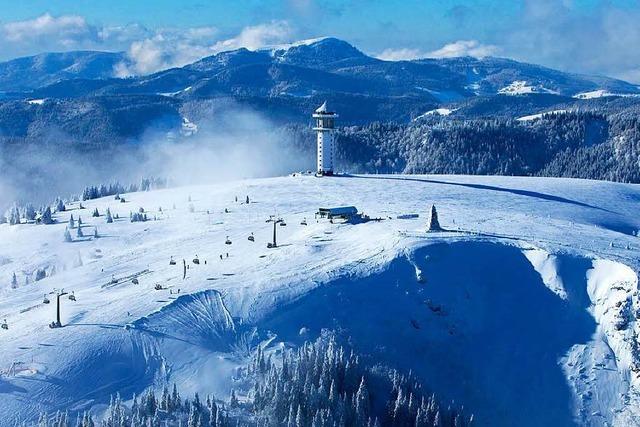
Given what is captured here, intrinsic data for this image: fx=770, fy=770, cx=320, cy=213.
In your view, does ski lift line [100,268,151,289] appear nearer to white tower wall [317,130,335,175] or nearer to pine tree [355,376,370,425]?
pine tree [355,376,370,425]

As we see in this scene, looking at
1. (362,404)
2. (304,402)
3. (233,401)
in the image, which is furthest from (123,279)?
(362,404)

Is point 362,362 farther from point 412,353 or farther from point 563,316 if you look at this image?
point 563,316

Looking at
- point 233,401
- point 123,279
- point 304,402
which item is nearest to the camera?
point 233,401

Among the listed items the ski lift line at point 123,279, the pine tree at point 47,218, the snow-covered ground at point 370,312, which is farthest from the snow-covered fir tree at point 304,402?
the pine tree at point 47,218

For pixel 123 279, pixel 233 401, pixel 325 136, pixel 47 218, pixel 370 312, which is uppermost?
pixel 325 136

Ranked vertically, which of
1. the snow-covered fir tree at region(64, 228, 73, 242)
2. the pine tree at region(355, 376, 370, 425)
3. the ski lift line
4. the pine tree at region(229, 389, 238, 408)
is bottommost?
the pine tree at region(355, 376, 370, 425)

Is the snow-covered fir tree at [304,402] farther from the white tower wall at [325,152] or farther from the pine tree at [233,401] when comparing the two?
the white tower wall at [325,152]

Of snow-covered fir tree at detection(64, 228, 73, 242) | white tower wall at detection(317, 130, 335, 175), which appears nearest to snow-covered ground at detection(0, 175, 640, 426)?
snow-covered fir tree at detection(64, 228, 73, 242)

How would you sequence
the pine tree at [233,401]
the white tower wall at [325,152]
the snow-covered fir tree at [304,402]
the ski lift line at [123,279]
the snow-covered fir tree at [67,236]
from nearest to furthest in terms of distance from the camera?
the snow-covered fir tree at [304,402]
the pine tree at [233,401]
the ski lift line at [123,279]
the snow-covered fir tree at [67,236]
the white tower wall at [325,152]

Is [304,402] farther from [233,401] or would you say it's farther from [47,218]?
[47,218]
